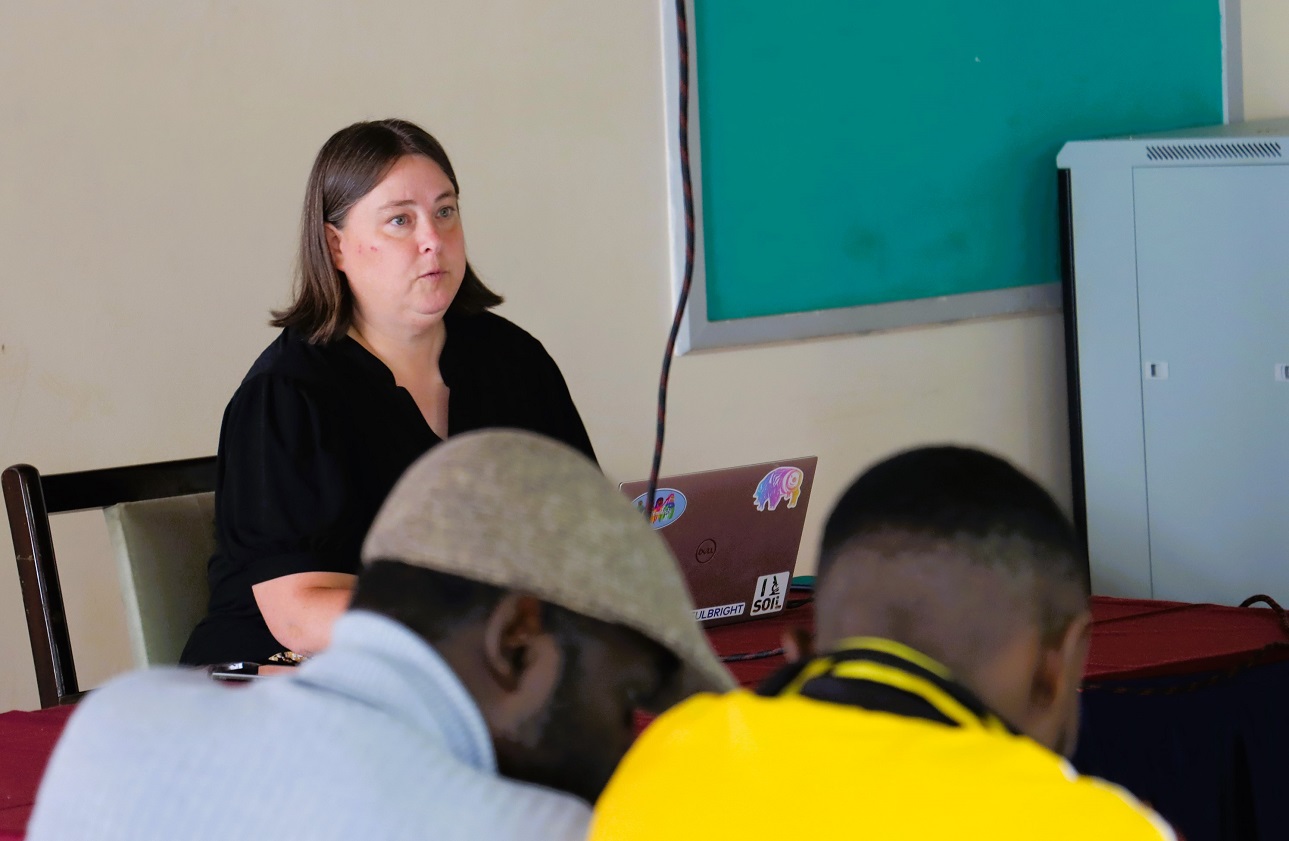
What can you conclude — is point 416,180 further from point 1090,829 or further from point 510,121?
point 1090,829

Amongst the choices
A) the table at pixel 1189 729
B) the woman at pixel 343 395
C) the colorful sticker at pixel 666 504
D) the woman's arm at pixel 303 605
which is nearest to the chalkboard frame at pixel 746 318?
the woman at pixel 343 395

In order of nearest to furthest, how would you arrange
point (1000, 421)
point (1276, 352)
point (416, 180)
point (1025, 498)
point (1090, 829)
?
point (1090, 829)
point (1025, 498)
point (416, 180)
point (1276, 352)
point (1000, 421)

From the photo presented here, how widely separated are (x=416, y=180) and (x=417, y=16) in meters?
1.03

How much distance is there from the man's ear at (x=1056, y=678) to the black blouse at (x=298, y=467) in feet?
3.92

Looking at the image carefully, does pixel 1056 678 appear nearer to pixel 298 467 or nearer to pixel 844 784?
pixel 844 784

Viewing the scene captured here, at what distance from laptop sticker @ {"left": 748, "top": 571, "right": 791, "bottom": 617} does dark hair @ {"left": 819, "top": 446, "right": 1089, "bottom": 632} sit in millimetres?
1094

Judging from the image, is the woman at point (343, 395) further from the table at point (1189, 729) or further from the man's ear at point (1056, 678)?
the man's ear at point (1056, 678)

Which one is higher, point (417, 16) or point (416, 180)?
point (417, 16)

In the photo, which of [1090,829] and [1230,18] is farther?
[1230,18]

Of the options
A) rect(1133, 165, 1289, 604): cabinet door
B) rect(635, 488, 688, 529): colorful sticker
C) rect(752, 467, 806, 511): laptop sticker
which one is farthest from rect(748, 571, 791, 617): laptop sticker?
rect(1133, 165, 1289, 604): cabinet door

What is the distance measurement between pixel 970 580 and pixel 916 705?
0.11m

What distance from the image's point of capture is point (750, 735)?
72cm

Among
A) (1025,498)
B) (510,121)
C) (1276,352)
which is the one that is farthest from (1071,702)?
(1276,352)

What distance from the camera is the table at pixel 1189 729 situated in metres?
1.66
